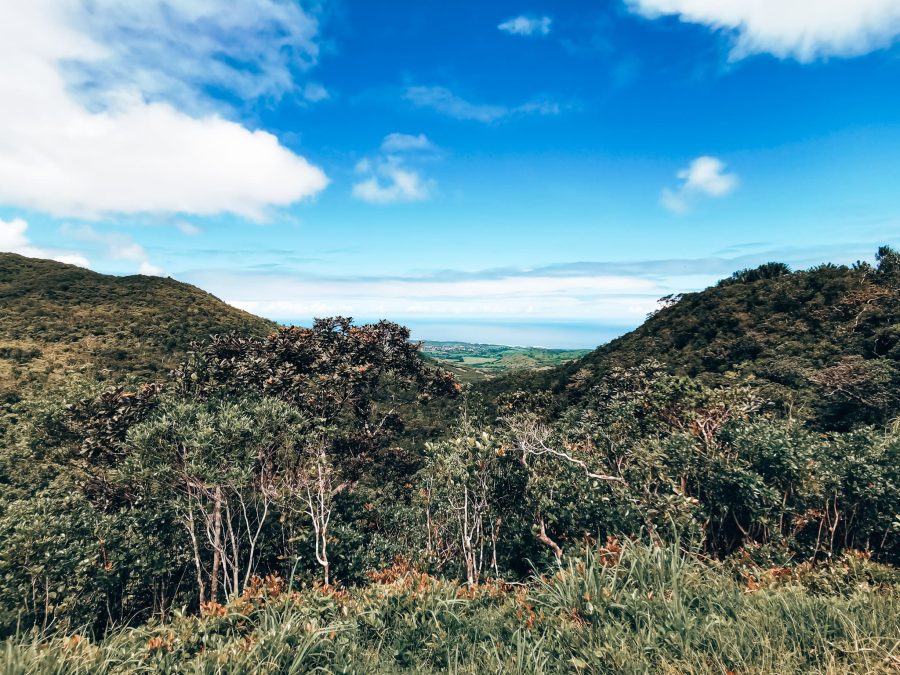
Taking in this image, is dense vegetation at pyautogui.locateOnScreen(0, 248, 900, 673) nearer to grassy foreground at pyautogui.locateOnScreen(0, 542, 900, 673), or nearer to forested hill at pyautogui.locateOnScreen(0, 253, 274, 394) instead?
grassy foreground at pyautogui.locateOnScreen(0, 542, 900, 673)

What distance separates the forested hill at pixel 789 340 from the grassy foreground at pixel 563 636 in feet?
77.6

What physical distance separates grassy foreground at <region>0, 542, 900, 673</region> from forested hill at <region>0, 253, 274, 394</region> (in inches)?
1409

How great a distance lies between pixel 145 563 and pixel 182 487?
8.38 feet

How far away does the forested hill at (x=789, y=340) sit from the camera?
2878 cm

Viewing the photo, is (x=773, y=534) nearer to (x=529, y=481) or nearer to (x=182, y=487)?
(x=529, y=481)

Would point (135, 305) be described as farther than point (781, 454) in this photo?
Yes

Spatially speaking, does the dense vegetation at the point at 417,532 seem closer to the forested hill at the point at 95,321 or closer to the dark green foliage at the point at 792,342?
the dark green foliage at the point at 792,342

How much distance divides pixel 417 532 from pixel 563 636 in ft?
52.2

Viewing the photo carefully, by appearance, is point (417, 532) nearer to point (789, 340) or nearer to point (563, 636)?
point (563, 636)

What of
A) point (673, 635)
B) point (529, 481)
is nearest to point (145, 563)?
point (529, 481)

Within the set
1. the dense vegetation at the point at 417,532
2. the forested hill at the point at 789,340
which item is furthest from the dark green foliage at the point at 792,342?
the dense vegetation at the point at 417,532

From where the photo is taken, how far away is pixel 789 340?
134 ft

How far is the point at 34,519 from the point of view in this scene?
38.5ft

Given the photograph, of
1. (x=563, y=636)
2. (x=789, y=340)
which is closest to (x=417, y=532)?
(x=563, y=636)
